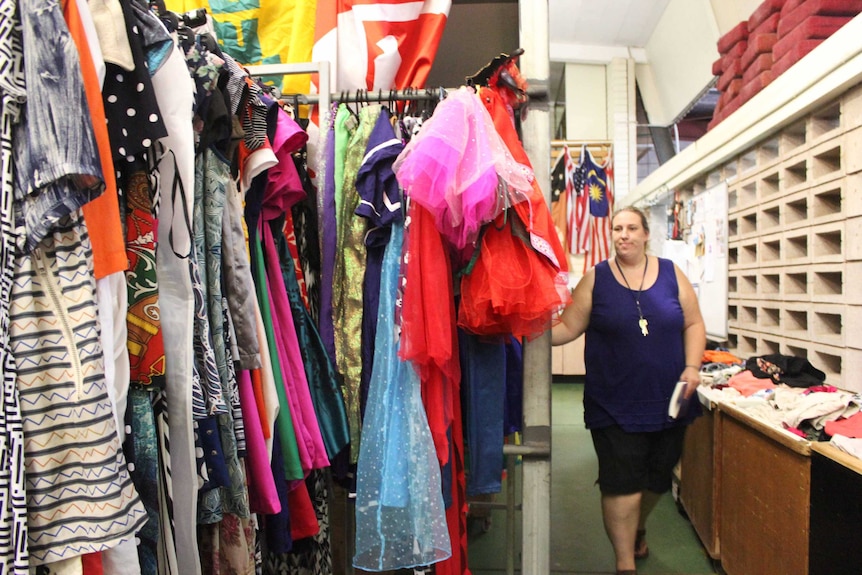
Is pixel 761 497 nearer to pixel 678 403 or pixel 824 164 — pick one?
pixel 678 403

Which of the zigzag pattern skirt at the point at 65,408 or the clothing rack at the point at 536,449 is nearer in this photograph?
the zigzag pattern skirt at the point at 65,408

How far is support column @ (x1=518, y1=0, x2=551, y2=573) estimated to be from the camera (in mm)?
1522

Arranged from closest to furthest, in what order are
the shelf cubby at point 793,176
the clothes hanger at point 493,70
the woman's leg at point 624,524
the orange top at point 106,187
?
1. the orange top at point 106,187
2. the clothes hanger at point 493,70
3. the woman's leg at point 624,524
4. the shelf cubby at point 793,176

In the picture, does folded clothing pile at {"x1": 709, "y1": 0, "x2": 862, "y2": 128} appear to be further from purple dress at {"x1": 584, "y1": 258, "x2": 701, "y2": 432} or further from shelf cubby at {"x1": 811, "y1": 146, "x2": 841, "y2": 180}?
purple dress at {"x1": 584, "y1": 258, "x2": 701, "y2": 432}

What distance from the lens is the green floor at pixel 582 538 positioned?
260 centimetres

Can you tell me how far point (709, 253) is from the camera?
383 cm

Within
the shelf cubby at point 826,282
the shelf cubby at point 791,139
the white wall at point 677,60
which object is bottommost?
the shelf cubby at point 826,282

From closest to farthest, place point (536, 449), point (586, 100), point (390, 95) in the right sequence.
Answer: point (536, 449) → point (390, 95) → point (586, 100)

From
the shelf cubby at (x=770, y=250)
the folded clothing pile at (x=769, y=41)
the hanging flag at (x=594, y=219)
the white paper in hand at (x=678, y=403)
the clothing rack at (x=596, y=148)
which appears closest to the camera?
the white paper in hand at (x=678, y=403)

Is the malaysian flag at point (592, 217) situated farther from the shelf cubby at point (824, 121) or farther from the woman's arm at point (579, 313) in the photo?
the woman's arm at point (579, 313)

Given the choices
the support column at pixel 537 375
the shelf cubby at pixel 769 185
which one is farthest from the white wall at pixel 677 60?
the support column at pixel 537 375

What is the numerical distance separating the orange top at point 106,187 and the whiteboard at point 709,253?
355 cm

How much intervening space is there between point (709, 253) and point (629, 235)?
181 cm

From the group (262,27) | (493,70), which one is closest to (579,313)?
(493,70)
